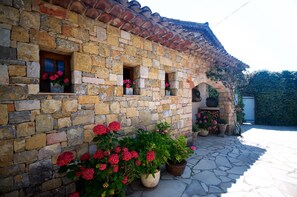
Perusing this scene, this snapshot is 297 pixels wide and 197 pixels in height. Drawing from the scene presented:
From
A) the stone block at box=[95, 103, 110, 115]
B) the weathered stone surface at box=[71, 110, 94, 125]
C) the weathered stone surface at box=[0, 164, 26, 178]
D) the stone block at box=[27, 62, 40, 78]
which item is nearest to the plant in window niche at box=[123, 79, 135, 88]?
the stone block at box=[95, 103, 110, 115]

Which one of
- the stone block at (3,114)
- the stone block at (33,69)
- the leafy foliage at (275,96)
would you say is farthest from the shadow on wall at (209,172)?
the leafy foliage at (275,96)

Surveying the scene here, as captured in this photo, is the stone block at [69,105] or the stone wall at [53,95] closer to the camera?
the stone wall at [53,95]

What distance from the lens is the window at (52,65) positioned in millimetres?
2557

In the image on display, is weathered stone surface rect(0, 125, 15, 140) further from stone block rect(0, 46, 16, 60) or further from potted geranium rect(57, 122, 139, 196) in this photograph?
stone block rect(0, 46, 16, 60)

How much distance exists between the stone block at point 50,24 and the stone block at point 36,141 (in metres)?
1.60

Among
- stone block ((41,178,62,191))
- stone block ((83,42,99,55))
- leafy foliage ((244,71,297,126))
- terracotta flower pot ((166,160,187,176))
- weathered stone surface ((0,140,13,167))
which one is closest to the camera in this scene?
weathered stone surface ((0,140,13,167))

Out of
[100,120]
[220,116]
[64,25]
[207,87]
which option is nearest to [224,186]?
[100,120]

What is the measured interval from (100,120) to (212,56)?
4.66m

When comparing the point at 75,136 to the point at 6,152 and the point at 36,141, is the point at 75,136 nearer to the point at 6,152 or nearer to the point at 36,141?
the point at 36,141

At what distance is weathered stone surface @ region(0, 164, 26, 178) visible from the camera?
6.68ft

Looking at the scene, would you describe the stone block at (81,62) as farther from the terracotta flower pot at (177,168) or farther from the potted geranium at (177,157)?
the terracotta flower pot at (177,168)

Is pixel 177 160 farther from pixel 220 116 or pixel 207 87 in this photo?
pixel 207 87

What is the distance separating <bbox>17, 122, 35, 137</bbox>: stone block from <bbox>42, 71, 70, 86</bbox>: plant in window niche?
28.3 inches

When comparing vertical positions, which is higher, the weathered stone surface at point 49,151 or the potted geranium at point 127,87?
the potted geranium at point 127,87
